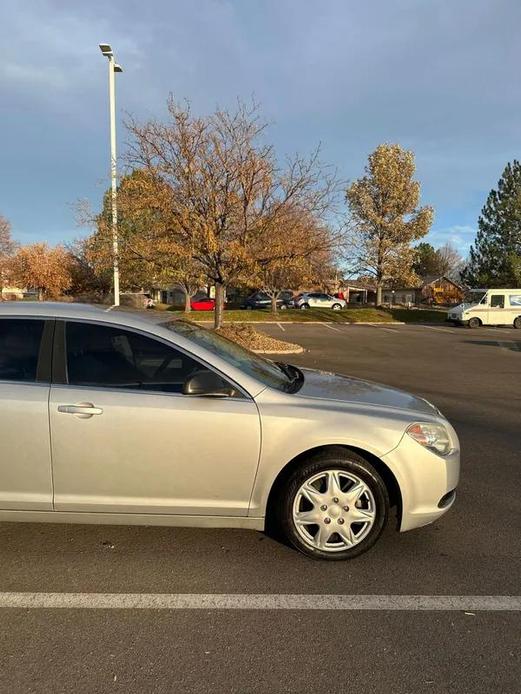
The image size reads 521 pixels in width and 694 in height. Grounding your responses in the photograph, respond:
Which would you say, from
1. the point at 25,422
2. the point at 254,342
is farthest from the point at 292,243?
A: the point at 25,422

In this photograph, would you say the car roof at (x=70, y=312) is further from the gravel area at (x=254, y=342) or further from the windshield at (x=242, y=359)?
the gravel area at (x=254, y=342)

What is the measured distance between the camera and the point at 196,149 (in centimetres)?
1364

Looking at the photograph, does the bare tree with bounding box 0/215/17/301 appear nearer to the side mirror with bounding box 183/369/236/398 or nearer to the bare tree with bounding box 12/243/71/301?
the bare tree with bounding box 12/243/71/301

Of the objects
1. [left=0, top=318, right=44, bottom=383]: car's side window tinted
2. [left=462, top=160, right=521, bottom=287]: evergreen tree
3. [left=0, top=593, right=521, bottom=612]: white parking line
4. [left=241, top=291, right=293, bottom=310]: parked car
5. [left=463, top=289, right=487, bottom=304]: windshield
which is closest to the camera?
[left=0, top=593, right=521, bottom=612]: white parking line

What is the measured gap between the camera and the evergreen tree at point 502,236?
39.9 m

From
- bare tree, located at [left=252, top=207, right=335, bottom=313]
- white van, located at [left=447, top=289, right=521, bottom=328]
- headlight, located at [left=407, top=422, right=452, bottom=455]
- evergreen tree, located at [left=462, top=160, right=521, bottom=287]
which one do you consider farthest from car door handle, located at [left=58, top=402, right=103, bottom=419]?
evergreen tree, located at [left=462, top=160, right=521, bottom=287]

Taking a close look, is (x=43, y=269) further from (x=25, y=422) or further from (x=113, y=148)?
(x=25, y=422)

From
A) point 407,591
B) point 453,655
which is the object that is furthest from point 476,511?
point 453,655

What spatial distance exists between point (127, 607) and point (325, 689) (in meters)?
1.14

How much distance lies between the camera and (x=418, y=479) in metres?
3.23

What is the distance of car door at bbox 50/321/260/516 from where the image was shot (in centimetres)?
311

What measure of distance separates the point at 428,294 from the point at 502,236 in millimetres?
32672

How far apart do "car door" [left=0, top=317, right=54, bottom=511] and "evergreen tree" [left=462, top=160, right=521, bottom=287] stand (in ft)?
136

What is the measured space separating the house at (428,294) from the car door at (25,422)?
6944 cm
